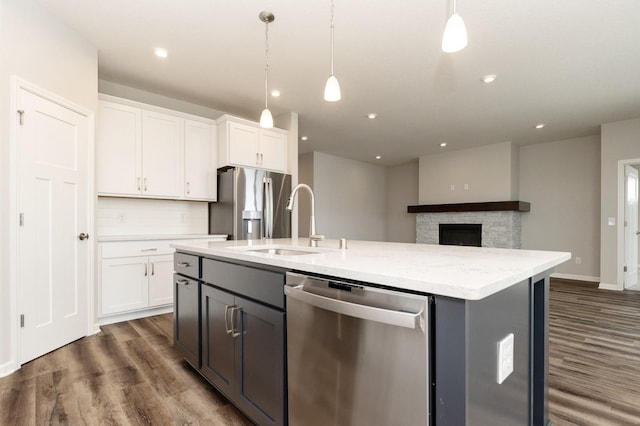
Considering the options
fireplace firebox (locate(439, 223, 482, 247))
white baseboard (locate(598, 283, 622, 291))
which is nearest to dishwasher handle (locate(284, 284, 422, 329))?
white baseboard (locate(598, 283, 622, 291))

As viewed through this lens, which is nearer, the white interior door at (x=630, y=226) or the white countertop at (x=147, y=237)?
the white countertop at (x=147, y=237)

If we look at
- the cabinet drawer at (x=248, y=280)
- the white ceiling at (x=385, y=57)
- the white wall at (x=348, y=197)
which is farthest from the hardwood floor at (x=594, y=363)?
the white wall at (x=348, y=197)

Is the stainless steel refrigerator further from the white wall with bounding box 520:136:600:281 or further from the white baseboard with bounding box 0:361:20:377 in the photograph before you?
the white wall with bounding box 520:136:600:281

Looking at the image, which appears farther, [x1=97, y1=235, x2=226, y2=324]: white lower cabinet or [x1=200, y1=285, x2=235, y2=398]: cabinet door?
[x1=97, y1=235, x2=226, y2=324]: white lower cabinet

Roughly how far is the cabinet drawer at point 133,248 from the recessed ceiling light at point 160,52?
1855mm

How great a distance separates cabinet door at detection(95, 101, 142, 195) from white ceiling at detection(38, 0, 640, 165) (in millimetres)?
455

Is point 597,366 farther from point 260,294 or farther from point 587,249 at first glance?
point 587,249

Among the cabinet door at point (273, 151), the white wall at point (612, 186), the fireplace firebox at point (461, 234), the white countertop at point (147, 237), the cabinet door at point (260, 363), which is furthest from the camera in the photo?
the fireplace firebox at point (461, 234)

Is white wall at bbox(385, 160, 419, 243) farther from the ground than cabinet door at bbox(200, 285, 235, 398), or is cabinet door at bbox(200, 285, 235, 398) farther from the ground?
white wall at bbox(385, 160, 419, 243)

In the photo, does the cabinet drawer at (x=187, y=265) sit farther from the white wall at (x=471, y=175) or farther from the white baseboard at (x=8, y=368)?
the white wall at (x=471, y=175)

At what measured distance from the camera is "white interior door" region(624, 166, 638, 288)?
16.0 ft

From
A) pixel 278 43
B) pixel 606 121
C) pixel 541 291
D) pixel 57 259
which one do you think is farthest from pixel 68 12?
pixel 606 121

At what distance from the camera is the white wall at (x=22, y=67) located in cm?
212

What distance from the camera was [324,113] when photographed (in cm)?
459
